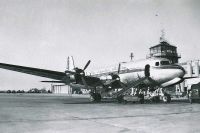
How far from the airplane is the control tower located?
1570 inches

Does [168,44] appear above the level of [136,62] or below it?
above

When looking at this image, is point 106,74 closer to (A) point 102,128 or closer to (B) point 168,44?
(A) point 102,128

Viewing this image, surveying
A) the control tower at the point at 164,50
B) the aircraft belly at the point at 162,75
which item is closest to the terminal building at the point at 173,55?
the control tower at the point at 164,50

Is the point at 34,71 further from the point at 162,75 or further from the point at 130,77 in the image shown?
the point at 162,75

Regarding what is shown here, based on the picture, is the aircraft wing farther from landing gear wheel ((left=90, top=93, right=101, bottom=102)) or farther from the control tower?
the control tower

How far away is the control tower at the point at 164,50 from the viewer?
6219 centimetres

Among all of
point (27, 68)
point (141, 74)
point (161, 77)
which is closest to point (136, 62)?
point (141, 74)

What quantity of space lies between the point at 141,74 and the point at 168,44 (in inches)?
1802

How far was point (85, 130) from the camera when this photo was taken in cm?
707

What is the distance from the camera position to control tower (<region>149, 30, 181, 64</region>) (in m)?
62.2

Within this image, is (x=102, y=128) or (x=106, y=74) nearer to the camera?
(x=102, y=128)

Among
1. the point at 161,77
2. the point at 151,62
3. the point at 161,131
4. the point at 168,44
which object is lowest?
the point at 161,131

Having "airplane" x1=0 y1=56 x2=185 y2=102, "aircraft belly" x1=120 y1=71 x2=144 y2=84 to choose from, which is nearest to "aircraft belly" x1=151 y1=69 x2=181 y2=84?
"airplane" x1=0 y1=56 x2=185 y2=102

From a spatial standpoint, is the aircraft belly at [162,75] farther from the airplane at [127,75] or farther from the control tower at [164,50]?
the control tower at [164,50]
